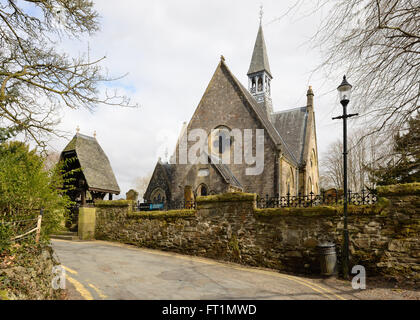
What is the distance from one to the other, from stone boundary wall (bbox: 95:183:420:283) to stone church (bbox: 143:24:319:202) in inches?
184

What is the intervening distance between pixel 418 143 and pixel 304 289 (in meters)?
5.05

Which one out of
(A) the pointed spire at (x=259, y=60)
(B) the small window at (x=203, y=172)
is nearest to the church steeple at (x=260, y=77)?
(A) the pointed spire at (x=259, y=60)

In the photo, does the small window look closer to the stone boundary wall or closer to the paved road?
the stone boundary wall

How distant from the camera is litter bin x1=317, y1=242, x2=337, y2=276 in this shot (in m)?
8.24

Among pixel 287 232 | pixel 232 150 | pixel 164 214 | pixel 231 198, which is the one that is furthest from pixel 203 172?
pixel 287 232

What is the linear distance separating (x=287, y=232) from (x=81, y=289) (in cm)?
672

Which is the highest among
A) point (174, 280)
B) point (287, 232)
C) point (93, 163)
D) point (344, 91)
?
point (344, 91)

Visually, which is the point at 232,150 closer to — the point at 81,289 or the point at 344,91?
the point at 344,91

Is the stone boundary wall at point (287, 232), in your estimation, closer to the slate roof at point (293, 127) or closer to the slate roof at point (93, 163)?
the slate roof at point (93, 163)

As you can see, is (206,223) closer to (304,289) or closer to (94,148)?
(304,289)

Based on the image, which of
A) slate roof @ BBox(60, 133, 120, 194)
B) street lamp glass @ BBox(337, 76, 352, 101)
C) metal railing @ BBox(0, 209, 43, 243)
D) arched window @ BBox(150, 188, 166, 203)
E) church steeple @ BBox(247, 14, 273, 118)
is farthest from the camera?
church steeple @ BBox(247, 14, 273, 118)

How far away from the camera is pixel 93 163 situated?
20.8 m

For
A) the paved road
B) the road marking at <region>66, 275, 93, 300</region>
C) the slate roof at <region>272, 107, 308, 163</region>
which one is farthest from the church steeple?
the road marking at <region>66, 275, 93, 300</region>

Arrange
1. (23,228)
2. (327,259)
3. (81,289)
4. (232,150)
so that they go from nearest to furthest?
(81,289), (23,228), (327,259), (232,150)
